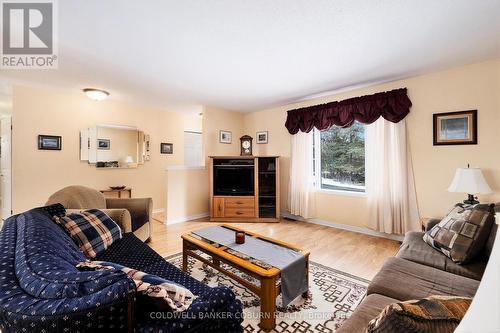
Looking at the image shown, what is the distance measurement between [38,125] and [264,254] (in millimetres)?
4087

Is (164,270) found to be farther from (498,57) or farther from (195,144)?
(195,144)

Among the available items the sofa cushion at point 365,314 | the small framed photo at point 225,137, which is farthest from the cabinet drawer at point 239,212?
the sofa cushion at point 365,314

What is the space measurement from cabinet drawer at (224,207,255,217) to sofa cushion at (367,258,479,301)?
294cm

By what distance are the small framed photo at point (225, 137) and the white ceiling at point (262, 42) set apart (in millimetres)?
1551

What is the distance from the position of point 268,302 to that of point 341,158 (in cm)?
300

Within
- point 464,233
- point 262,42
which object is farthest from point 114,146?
point 464,233

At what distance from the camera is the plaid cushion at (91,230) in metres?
1.74

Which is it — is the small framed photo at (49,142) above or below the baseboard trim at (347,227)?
above

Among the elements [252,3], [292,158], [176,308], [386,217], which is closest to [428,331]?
[176,308]

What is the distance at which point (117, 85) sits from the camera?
132 inches

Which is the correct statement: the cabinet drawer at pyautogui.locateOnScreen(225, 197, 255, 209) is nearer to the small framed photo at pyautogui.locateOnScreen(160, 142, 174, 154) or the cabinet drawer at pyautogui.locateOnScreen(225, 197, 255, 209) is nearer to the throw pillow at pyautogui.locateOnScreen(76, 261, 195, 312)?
the small framed photo at pyautogui.locateOnScreen(160, 142, 174, 154)

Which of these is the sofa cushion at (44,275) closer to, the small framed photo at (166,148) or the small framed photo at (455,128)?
the small framed photo at (455,128)

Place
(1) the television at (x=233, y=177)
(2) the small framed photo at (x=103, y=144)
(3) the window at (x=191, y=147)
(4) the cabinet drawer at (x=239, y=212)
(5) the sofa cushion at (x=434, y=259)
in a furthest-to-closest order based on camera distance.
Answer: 1. (3) the window at (x=191, y=147)
2. (1) the television at (x=233, y=177)
3. (4) the cabinet drawer at (x=239, y=212)
4. (2) the small framed photo at (x=103, y=144)
5. (5) the sofa cushion at (x=434, y=259)

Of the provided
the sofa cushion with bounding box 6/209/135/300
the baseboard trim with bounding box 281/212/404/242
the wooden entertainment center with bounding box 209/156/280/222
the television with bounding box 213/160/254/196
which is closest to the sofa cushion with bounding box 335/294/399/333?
the sofa cushion with bounding box 6/209/135/300
